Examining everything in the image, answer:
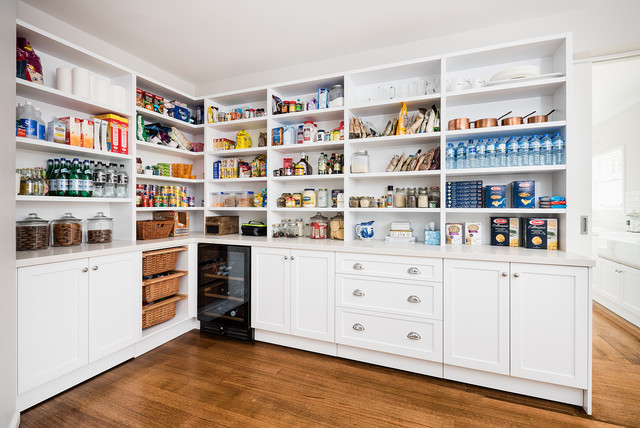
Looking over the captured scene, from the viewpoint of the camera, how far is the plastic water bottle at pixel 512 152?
2264 millimetres

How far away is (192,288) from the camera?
113 inches

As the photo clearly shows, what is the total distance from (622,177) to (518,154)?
7.92 ft

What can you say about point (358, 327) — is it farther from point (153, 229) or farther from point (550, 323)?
point (153, 229)

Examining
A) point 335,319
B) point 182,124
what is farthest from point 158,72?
point 335,319

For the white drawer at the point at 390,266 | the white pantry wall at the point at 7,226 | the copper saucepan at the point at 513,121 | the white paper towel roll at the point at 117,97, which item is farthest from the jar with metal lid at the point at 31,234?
the copper saucepan at the point at 513,121

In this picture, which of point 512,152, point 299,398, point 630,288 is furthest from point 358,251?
point 630,288

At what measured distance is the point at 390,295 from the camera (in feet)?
7.37

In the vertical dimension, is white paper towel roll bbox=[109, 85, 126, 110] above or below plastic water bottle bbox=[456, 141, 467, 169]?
above

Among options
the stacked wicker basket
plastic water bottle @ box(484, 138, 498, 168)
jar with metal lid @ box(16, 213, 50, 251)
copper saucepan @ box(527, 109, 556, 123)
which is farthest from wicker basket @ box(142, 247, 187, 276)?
copper saucepan @ box(527, 109, 556, 123)

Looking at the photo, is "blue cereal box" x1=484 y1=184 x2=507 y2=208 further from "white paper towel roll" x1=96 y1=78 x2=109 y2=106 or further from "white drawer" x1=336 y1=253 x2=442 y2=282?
"white paper towel roll" x1=96 y1=78 x2=109 y2=106

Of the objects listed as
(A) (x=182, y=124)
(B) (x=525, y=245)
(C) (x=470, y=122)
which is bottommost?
(B) (x=525, y=245)

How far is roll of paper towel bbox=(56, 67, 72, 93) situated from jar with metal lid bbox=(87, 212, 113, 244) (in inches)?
39.8

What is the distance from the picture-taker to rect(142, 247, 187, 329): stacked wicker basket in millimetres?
2523

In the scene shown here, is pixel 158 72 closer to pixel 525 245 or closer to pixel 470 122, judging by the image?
pixel 470 122
